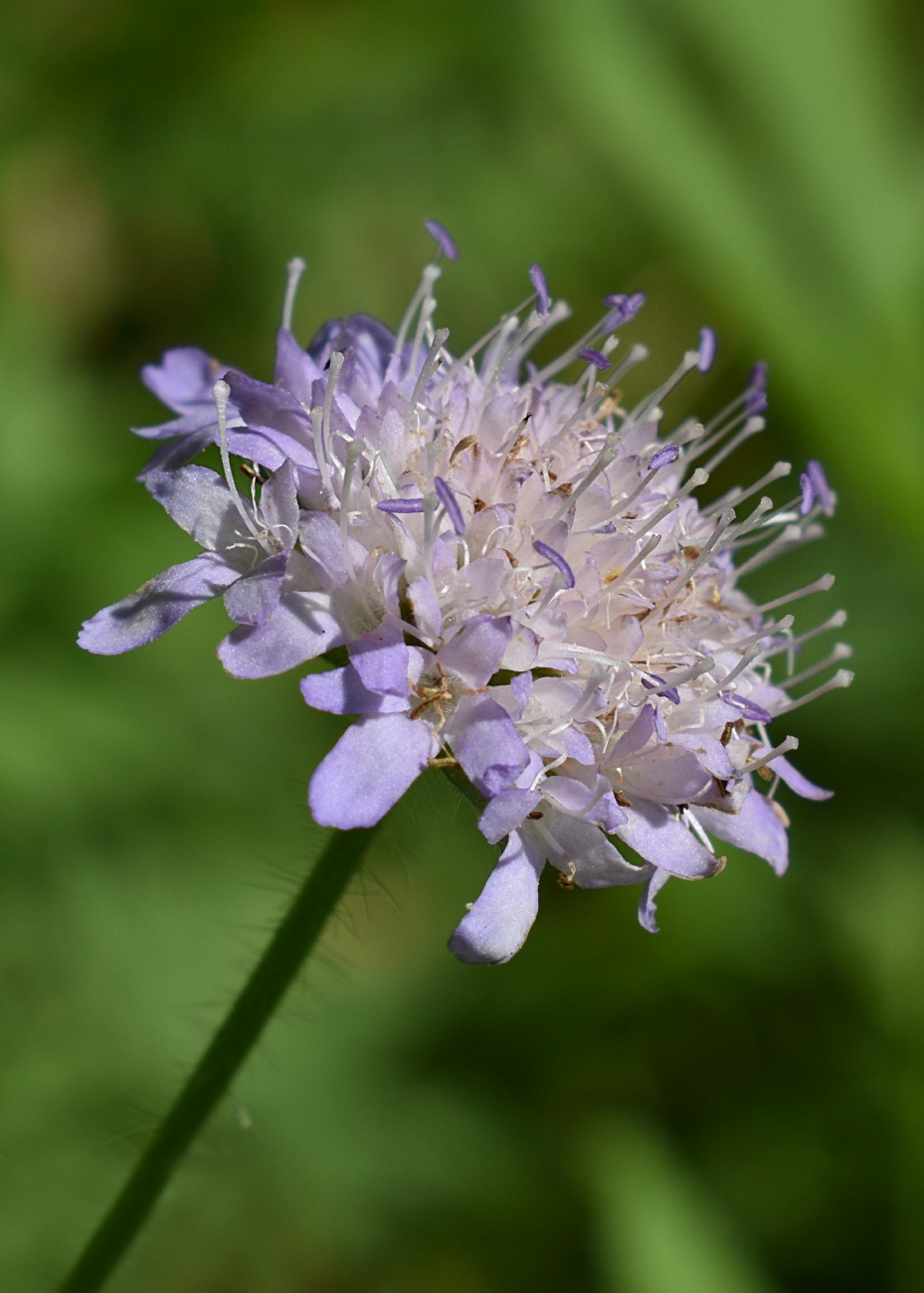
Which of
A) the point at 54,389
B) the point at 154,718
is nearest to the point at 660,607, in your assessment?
the point at 154,718

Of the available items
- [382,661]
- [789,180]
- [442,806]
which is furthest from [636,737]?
[789,180]

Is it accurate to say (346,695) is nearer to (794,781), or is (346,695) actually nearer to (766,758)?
(766,758)

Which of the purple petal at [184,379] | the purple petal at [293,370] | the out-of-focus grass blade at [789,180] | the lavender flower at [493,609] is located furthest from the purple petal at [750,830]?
the out-of-focus grass blade at [789,180]

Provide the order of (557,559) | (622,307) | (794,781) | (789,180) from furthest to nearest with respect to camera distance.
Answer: (789,180) → (622,307) → (794,781) → (557,559)

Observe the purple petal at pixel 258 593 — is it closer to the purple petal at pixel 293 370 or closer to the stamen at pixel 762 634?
the purple petal at pixel 293 370

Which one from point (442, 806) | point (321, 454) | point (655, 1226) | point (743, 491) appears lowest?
point (655, 1226)

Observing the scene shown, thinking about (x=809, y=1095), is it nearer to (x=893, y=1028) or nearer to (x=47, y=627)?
(x=893, y=1028)
